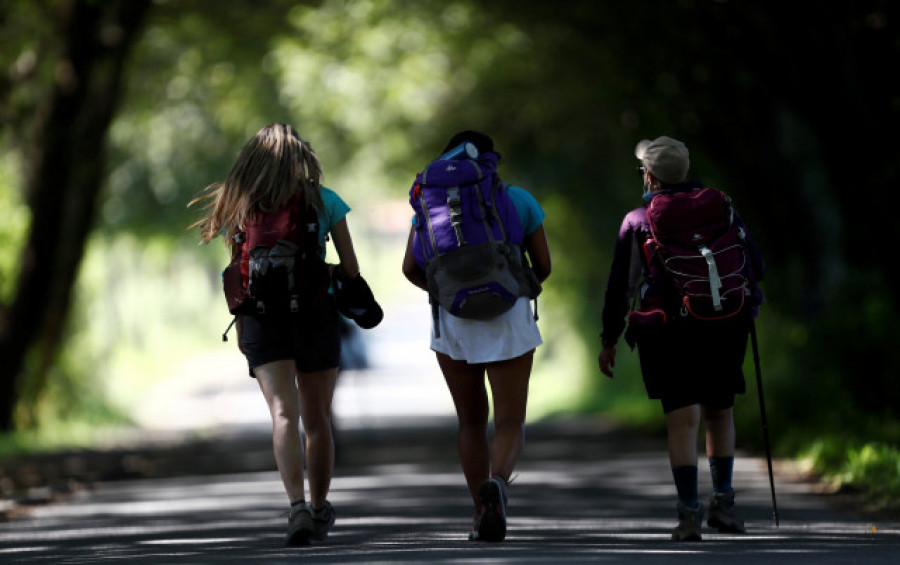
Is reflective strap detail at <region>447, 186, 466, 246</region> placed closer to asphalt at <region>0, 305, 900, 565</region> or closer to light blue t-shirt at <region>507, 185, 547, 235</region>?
light blue t-shirt at <region>507, 185, 547, 235</region>

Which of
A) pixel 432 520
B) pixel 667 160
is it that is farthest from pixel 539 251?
pixel 432 520

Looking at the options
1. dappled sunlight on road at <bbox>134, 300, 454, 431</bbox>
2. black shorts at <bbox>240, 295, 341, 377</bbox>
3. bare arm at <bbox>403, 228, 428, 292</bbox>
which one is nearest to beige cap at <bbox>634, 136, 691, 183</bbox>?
bare arm at <bbox>403, 228, 428, 292</bbox>

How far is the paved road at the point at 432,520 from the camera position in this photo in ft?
26.0

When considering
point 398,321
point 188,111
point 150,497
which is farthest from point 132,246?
point 398,321

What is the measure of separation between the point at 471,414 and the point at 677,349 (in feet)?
3.14

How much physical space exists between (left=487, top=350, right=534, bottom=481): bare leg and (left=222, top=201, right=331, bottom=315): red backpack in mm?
860

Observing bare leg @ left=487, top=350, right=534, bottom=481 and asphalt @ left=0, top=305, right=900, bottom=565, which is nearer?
asphalt @ left=0, top=305, right=900, bottom=565

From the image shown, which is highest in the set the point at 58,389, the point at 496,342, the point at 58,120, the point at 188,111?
the point at 188,111

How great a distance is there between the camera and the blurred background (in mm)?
16547

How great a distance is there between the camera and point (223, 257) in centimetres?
4431

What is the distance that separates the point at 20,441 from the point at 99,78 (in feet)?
15.0

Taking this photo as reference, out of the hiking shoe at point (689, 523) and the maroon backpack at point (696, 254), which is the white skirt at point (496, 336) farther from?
the hiking shoe at point (689, 523)

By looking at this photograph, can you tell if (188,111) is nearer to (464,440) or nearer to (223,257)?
(223,257)

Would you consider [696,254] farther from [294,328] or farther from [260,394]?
[260,394]
